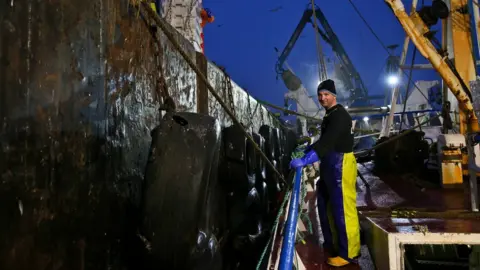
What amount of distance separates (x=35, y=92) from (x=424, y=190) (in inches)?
247

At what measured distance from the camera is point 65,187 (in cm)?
201

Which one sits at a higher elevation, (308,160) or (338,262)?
(308,160)

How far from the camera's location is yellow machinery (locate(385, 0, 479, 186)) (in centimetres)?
595

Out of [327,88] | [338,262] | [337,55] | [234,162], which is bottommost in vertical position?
[338,262]

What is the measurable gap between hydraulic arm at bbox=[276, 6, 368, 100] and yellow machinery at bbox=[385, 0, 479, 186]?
19542 mm

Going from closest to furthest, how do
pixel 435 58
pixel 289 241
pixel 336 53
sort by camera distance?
pixel 289 241 → pixel 435 58 → pixel 336 53

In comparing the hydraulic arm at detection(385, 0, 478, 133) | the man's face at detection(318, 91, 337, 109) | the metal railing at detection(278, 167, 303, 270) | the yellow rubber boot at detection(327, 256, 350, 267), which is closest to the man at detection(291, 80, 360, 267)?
the yellow rubber boot at detection(327, 256, 350, 267)

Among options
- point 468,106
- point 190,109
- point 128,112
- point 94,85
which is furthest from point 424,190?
point 94,85

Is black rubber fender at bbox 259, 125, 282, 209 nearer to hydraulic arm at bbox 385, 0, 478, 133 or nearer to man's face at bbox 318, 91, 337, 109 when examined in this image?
man's face at bbox 318, 91, 337, 109

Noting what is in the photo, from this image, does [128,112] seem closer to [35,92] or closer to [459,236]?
[35,92]

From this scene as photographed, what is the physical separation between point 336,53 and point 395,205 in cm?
2660

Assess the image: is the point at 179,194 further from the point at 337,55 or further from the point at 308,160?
the point at 337,55

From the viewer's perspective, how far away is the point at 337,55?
30000 millimetres

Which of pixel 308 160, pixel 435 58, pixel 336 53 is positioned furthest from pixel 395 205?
pixel 336 53
